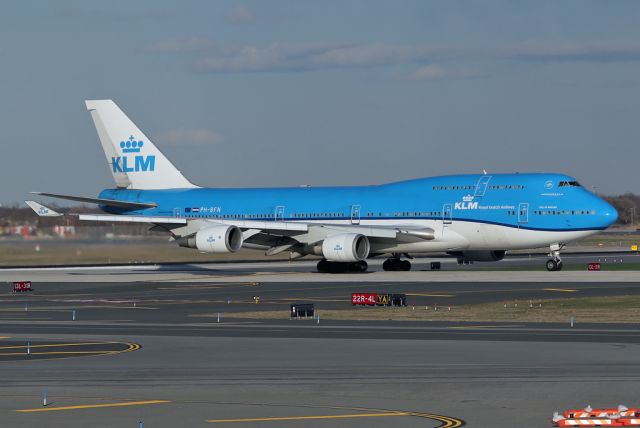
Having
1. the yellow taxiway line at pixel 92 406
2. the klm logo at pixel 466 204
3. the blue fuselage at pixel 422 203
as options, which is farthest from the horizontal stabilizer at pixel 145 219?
the yellow taxiway line at pixel 92 406

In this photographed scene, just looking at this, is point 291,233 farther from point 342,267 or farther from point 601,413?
point 601,413

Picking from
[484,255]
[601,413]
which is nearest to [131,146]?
[484,255]

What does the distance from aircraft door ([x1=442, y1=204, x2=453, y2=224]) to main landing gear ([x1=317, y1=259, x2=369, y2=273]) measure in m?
6.51

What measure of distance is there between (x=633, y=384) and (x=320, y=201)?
5521cm

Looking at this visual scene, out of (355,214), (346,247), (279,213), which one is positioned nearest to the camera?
(346,247)

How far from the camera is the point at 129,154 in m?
87.1

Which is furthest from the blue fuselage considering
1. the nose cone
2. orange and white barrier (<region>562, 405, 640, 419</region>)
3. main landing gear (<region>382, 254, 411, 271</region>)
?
orange and white barrier (<region>562, 405, 640, 419</region>)

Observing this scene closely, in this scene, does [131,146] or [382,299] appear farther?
[131,146]

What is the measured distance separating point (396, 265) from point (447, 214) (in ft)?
21.4

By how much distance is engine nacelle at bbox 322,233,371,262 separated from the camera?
7262cm

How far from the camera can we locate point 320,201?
78.9 m

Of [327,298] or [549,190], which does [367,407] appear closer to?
[327,298]

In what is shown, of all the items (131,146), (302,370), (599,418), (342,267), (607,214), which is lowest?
(599,418)

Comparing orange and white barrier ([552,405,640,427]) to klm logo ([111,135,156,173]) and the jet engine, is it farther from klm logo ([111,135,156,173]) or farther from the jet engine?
klm logo ([111,135,156,173])
